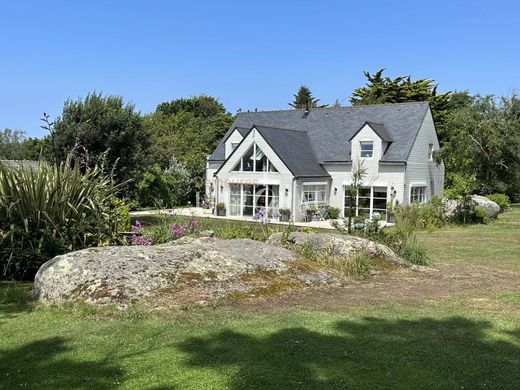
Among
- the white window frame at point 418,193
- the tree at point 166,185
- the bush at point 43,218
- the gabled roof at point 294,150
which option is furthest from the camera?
the tree at point 166,185

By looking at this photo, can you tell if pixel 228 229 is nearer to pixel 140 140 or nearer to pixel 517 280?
pixel 517 280

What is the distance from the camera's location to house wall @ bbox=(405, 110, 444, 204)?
30562mm

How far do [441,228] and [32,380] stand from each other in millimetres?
22758

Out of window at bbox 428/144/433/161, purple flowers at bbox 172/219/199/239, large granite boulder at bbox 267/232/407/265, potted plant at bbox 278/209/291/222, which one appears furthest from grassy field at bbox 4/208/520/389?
window at bbox 428/144/433/161

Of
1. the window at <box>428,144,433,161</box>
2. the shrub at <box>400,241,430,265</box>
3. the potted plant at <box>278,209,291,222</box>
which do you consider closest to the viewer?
the shrub at <box>400,241,430,265</box>

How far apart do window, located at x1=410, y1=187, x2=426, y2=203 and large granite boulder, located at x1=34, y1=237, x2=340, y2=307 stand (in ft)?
80.4

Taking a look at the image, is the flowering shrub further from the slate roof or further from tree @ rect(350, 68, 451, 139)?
tree @ rect(350, 68, 451, 139)

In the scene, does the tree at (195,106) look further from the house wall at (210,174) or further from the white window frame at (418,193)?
the white window frame at (418,193)

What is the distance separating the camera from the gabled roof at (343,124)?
31156 mm

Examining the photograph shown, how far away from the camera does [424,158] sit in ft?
107

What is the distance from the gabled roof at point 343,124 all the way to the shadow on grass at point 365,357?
25.5m

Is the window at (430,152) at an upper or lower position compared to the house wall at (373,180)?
upper

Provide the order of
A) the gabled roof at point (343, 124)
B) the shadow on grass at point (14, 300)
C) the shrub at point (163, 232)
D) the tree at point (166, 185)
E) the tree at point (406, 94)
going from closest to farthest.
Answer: the shadow on grass at point (14, 300) → the shrub at point (163, 232) → the gabled roof at point (343, 124) → the tree at point (166, 185) → the tree at point (406, 94)

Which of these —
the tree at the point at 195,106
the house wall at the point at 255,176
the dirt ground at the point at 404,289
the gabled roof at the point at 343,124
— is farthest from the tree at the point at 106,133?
the tree at the point at 195,106
